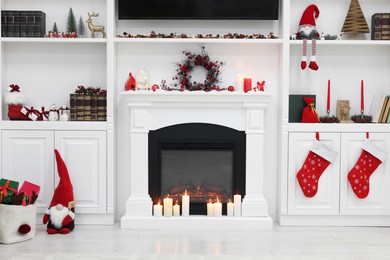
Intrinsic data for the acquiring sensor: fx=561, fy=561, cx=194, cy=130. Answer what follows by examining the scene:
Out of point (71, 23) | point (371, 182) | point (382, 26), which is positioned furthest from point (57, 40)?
point (371, 182)

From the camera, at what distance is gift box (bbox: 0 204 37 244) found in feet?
13.3

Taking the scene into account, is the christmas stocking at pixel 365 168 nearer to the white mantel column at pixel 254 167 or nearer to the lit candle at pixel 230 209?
the white mantel column at pixel 254 167

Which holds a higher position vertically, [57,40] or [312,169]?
[57,40]

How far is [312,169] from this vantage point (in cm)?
460

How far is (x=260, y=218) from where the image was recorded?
4.59 metres

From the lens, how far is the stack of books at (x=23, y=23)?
15.1 feet

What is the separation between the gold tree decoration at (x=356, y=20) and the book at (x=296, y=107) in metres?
0.64

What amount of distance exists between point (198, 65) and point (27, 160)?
1.63m

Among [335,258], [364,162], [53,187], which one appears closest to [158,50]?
[53,187]

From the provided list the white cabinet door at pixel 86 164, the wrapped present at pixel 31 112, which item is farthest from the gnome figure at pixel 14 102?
the white cabinet door at pixel 86 164

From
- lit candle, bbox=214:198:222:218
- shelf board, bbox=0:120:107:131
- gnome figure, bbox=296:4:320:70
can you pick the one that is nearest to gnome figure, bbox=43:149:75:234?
shelf board, bbox=0:120:107:131

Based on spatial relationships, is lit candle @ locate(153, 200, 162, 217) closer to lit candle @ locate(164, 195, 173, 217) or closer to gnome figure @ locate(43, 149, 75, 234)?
lit candle @ locate(164, 195, 173, 217)

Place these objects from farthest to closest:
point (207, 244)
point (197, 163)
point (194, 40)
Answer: point (197, 163) → point (194, 40) → point (207, 244)

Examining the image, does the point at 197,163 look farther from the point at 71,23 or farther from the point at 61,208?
the point at 71,23
